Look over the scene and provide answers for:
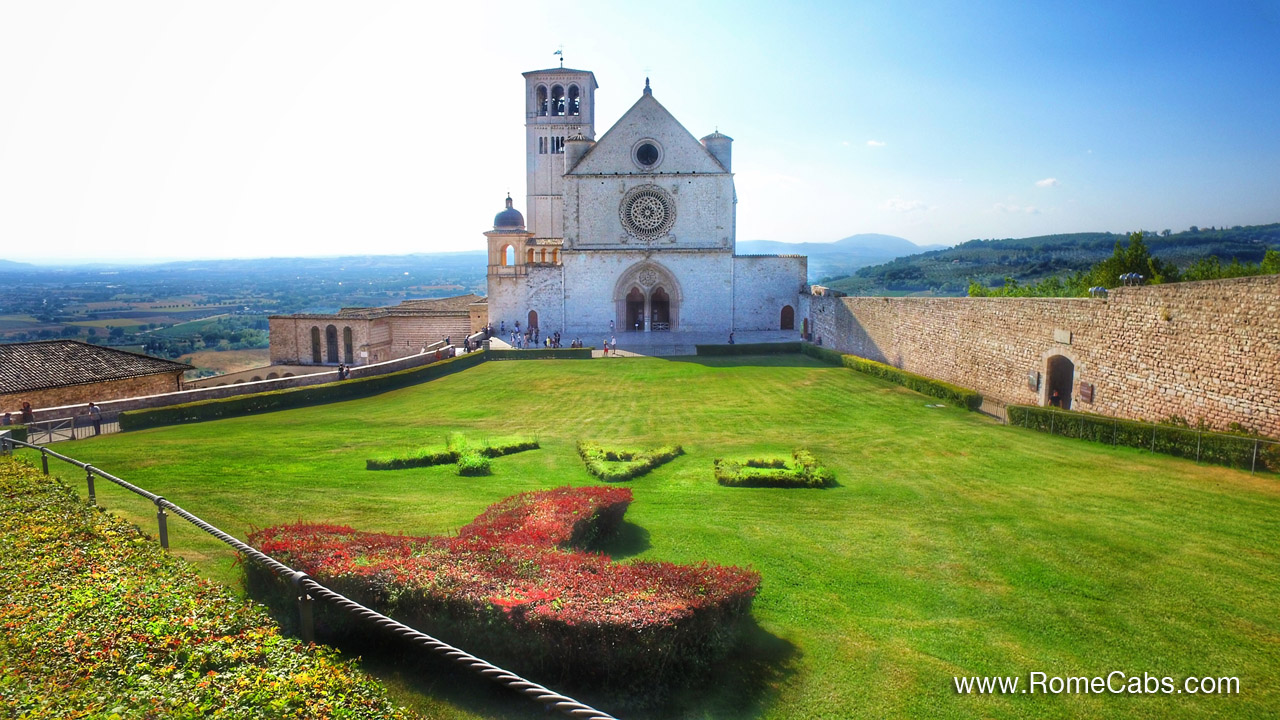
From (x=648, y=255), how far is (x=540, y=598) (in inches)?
1472

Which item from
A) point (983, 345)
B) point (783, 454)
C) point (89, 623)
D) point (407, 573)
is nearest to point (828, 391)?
point (983, 345)

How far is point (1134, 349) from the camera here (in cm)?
1628

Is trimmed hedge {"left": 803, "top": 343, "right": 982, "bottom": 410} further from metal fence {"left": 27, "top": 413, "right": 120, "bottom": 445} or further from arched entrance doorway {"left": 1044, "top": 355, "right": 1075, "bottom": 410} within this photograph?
metal fence {"left": 27, "top": 413, "right": 120, "bottom": 445}

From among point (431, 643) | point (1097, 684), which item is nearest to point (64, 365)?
point (431, 643)

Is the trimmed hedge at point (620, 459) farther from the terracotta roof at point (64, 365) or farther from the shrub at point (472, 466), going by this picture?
the terracotta roof at point (64, 365)

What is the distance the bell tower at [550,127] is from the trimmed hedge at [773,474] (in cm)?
4288

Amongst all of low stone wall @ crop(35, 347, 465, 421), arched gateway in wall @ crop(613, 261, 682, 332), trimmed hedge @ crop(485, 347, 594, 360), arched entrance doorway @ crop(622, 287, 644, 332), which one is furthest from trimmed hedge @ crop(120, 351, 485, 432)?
arched entrance doorway @ crop(622, 287, 644, 332)

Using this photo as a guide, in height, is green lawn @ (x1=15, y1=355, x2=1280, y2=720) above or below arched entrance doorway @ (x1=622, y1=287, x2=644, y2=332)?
below

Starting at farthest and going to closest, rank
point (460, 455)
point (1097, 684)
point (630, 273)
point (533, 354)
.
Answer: point (630, 273), point (533, 354), point (460, 455), point (1097, 684)

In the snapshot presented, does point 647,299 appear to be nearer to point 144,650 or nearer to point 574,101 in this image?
point 574,101

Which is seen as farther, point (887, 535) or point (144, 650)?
point (887, 535)

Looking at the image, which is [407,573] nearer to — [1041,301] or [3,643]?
[3,643]

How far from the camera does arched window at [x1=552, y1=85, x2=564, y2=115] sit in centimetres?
5359

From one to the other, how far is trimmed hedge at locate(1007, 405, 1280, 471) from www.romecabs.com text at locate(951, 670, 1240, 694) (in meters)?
8.99
